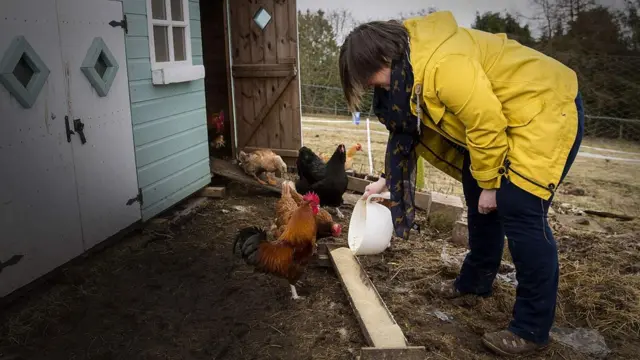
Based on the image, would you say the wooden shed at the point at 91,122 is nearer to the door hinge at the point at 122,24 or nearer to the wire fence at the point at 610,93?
the door hinge at the point at 122,24

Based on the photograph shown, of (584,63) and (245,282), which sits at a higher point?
(584,63)

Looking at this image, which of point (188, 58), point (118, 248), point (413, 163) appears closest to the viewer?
point (413, 163)

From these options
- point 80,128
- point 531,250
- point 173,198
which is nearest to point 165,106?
point 173,198

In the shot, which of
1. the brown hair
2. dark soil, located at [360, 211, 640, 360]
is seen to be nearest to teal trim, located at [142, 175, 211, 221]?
dark soil, located at [360, 211, 640, 360]

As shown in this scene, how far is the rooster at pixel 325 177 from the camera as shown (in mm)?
5160

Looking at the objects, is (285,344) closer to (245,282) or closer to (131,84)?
(245,282)

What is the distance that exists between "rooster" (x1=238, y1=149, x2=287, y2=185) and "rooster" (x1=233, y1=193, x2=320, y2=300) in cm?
239

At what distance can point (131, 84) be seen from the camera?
4.05 metres

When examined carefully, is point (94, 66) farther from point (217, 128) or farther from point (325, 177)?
point (217, 128)

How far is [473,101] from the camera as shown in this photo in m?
1.91

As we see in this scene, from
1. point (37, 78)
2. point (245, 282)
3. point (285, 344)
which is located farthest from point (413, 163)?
point (37, 78)

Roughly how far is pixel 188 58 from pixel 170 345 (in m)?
3.15

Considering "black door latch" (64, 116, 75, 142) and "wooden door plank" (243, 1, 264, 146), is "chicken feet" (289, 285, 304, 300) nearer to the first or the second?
"black door latch" (64, 116, 75, 142)

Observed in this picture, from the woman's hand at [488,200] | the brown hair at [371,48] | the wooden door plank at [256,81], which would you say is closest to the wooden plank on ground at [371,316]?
the woman's hand at [488,200]
